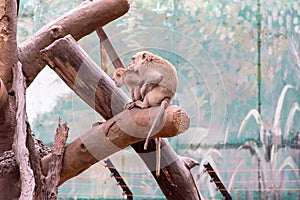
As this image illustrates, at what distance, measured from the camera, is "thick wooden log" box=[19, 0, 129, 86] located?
2939mm

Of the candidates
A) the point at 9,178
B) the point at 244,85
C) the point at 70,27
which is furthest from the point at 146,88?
the point at 244,85

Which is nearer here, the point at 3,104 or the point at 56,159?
the point at 3,104

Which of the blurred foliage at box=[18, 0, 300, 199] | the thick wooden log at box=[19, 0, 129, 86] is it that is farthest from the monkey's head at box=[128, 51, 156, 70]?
the blurred foliage at box=[18, 0, 300, 199]

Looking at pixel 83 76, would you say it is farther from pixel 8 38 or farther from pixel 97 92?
pixel 8 38

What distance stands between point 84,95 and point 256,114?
3387 millimetres

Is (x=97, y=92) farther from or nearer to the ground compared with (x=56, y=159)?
farther from the ground

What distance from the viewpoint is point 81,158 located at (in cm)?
282

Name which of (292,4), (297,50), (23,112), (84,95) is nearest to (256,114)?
(297,50)

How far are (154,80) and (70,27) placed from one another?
650mm

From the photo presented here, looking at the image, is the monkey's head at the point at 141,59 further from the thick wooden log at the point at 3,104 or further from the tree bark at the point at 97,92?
the thick wooden log at the point at 3,104

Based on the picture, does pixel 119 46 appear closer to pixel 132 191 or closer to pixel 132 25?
pixel 132 25

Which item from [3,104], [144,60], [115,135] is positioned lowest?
[115,135]

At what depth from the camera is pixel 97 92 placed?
2844mm

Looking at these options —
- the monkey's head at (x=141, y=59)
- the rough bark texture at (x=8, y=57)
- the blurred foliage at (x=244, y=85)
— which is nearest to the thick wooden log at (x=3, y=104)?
the rough bark texture at (x=8, y=57)
